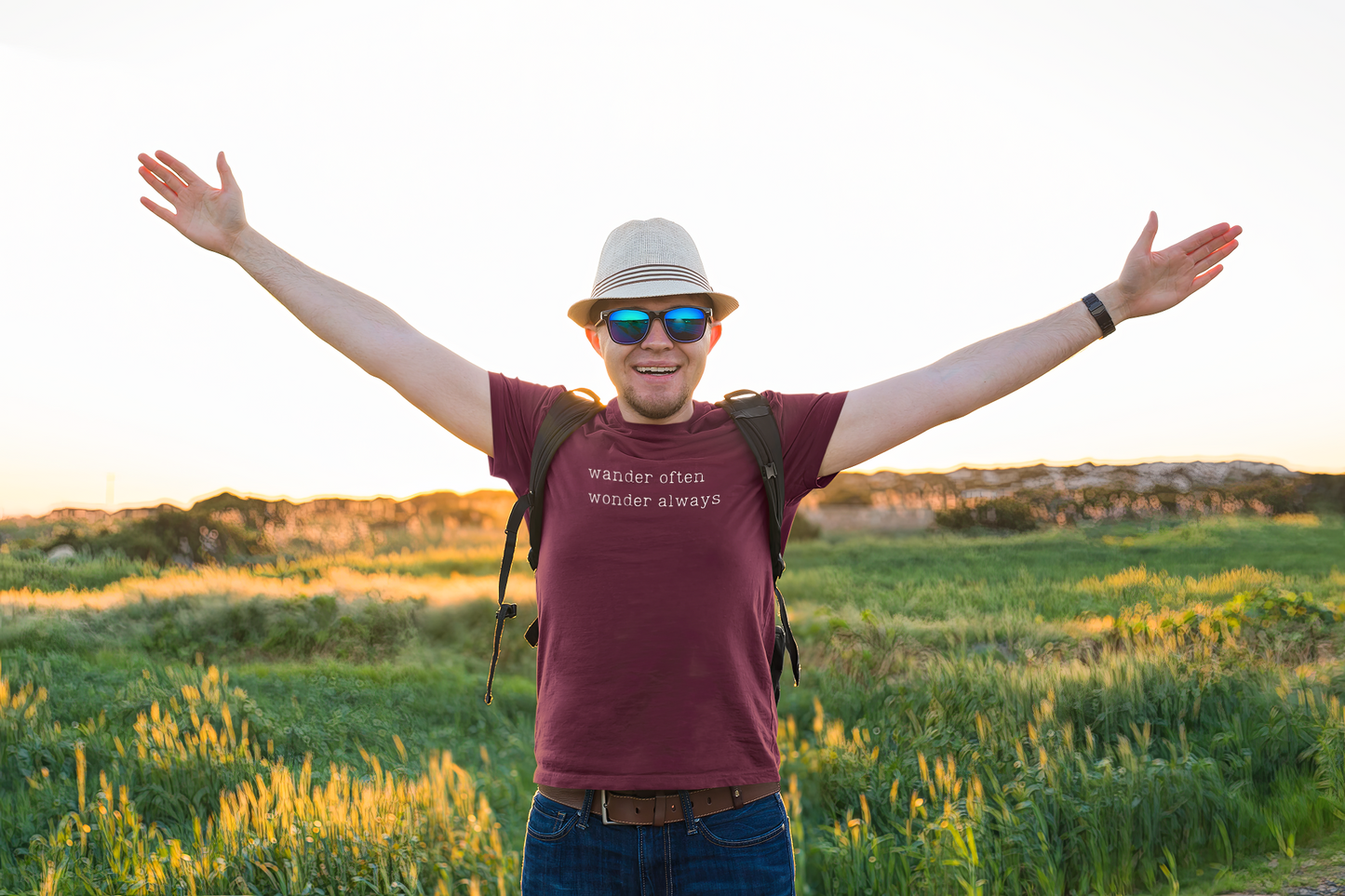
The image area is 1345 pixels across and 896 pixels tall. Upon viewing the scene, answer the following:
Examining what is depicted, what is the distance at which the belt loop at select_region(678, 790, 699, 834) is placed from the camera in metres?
2.68

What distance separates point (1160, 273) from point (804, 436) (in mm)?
1585

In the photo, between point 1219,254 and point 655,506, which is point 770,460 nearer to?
point 655,506

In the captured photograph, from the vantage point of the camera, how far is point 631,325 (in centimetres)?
307

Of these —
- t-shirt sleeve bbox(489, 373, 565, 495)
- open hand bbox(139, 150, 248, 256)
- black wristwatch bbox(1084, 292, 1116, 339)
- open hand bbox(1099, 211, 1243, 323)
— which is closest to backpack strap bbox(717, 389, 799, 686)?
t-shirt sleeve bbox(489, 373, 565, 495)

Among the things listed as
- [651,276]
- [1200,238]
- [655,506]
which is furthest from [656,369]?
[1200,238]

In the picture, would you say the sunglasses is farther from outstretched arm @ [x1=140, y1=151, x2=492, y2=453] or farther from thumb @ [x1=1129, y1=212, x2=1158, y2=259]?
thumb @ [x1=1129, y1=212, x2=1158, y2=259]

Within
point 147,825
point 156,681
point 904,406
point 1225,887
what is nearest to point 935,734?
point 1225,887

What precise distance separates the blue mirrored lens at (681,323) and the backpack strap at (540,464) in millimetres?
388

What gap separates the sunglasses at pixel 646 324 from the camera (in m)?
3.06

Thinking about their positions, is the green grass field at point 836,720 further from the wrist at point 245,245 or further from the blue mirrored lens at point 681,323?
the blue mirrored lens at point 681,323

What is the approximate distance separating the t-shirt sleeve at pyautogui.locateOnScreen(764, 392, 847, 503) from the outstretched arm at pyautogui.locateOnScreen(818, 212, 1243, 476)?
34 mm

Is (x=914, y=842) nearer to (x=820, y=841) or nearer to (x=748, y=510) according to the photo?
(x=820, y=841)

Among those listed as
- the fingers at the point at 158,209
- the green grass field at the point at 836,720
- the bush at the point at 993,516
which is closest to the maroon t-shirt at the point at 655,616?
the fingers at the point at 158,209

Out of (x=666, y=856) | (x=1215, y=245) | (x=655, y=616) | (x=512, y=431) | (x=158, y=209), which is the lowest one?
(x=666, y=856)
